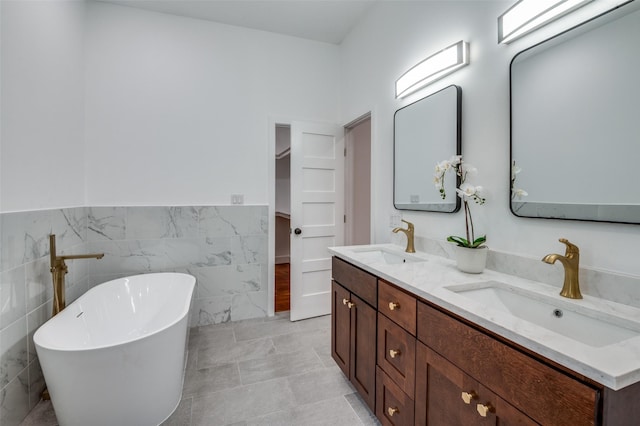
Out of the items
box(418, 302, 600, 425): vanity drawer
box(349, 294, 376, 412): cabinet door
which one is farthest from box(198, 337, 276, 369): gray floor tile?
box(418, 302, 600, 425): vanity drawer

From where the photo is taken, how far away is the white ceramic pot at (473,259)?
1.43 metres

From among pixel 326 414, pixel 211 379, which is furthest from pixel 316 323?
pixel 326 414

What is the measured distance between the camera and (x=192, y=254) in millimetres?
2941

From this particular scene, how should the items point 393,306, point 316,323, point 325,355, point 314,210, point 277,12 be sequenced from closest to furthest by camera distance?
point 393,306 → point 325,355 → point 277,12 → point 316,323 → point 314,210

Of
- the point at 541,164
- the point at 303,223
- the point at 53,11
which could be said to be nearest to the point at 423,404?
the point at 541,164

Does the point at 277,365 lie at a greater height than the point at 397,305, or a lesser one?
lesser

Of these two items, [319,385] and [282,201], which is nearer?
[319,385]

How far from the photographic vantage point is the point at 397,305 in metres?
1.40

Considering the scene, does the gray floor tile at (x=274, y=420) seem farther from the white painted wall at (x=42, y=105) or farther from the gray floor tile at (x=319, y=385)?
the white painted wall at (x=42, y=105)

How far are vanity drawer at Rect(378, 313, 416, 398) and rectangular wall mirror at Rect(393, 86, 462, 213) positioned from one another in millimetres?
796

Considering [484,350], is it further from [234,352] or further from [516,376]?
[234,352]

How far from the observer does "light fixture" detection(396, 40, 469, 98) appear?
1695 mm

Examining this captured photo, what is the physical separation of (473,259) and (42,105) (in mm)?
2827

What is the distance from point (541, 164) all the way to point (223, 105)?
273 centimetres
